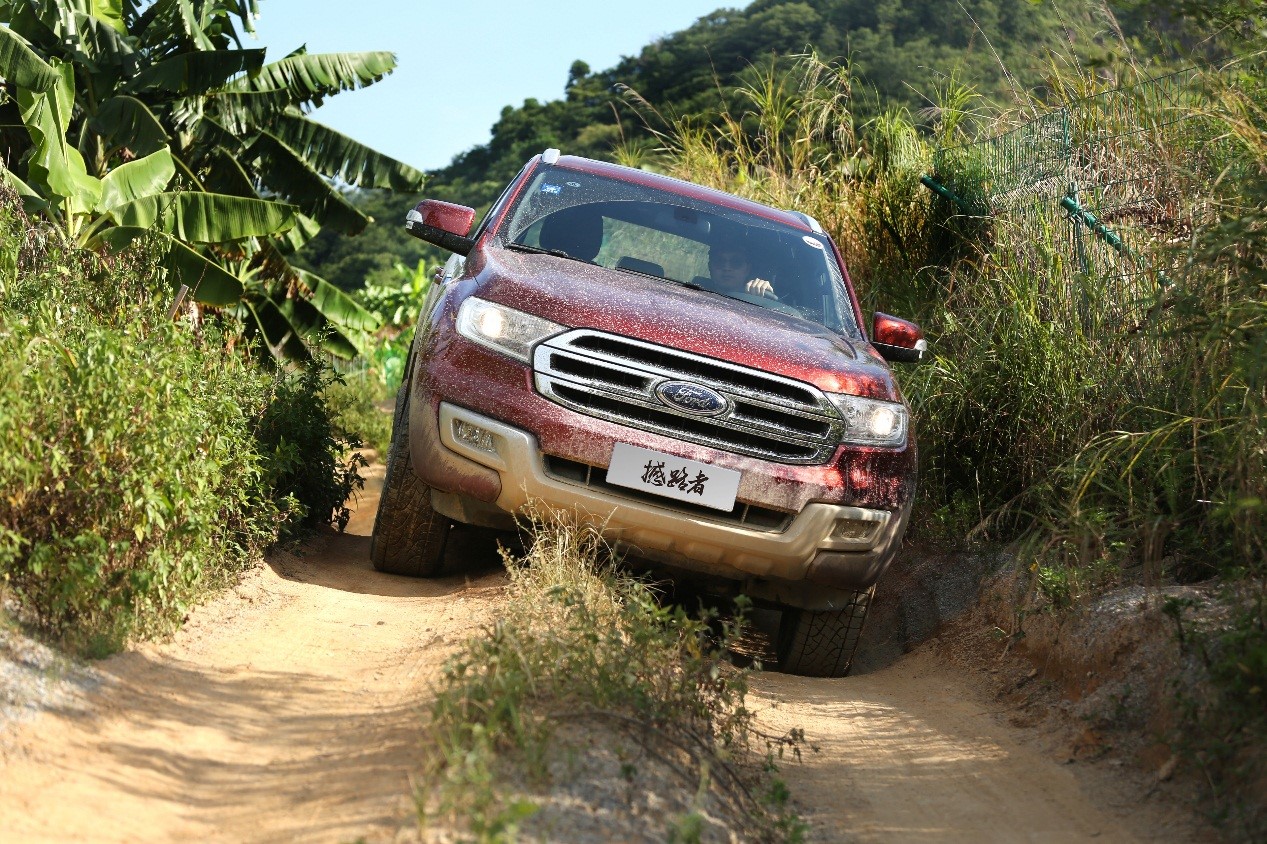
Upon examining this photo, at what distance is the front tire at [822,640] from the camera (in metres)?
5.95

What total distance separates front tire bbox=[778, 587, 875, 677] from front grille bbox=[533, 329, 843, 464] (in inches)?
35.9

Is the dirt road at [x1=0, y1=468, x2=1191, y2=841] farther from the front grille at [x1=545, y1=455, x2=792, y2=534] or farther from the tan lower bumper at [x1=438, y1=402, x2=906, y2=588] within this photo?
the front grille at [x1=545, y1=455, x2=792, y2=534]

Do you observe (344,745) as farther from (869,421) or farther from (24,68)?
(24,68)

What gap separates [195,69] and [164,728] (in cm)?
1280

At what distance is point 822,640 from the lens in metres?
6.00

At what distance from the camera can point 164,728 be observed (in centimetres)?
394

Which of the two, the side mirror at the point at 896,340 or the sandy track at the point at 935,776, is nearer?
the sandy track at the point at 935,776

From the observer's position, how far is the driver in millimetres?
6516

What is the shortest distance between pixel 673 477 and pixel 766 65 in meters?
24.7

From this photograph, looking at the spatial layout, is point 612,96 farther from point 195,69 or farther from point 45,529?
point 45,529

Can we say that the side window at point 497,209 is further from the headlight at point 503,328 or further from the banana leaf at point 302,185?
the banana leaf at point 302,185

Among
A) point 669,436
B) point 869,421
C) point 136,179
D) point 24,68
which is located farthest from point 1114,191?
point 24,68

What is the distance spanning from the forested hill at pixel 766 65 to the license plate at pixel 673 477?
2.19m

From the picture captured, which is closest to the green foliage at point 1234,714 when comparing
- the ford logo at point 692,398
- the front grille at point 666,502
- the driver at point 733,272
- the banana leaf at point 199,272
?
the front grille at point 666,502
